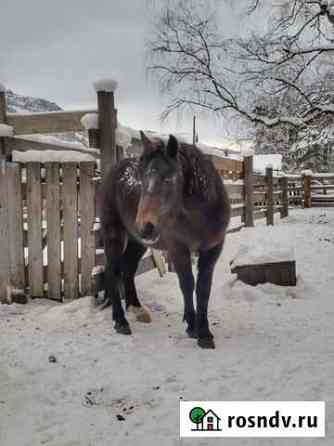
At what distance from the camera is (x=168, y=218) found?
312 centimetres

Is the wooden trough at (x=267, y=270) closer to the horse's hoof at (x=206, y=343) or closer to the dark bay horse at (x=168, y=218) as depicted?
the dark bay horse at (x=168, y=218)

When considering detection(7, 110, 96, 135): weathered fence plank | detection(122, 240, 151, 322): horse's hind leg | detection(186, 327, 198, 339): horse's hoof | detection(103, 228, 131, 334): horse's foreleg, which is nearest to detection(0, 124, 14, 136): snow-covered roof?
detection(7, 110, 96, 135): weathered fence plank

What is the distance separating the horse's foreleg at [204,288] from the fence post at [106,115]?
5.80ft

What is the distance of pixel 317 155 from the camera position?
3297 centimetres

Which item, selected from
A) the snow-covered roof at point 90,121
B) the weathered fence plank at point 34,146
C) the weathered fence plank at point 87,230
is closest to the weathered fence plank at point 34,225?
the weathered fence plank at point 34,146

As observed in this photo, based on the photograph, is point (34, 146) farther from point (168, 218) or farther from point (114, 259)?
point (168, 218)

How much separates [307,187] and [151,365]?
16.1 metres

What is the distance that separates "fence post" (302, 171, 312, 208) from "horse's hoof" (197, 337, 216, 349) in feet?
49.7

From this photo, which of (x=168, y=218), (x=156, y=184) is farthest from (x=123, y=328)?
(x=156, y=184)

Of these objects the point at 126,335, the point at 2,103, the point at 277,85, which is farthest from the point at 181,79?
the point at 126,335

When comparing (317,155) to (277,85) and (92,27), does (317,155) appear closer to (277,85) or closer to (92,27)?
(277,85)

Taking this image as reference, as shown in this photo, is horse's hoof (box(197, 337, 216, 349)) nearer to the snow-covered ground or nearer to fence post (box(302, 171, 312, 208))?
the snow-covered ground

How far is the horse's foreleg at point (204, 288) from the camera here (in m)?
3.25

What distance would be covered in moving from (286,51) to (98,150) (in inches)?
338
